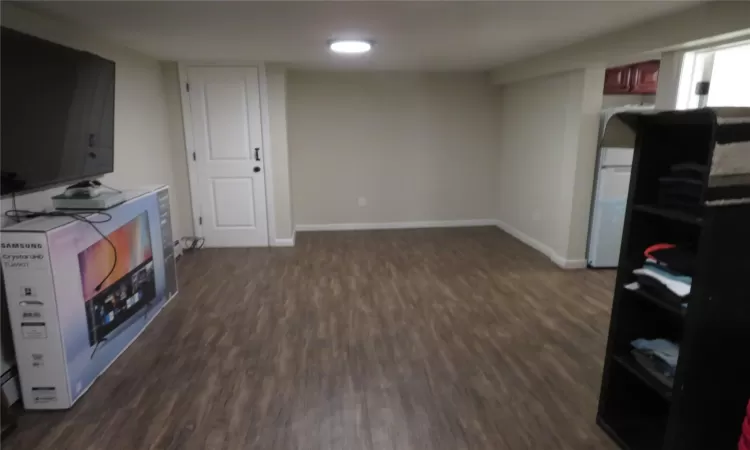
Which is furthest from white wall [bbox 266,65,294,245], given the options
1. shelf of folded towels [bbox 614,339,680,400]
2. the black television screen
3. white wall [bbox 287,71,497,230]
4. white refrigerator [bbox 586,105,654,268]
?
shelf of folded towels [bbox 614,339,680,400]

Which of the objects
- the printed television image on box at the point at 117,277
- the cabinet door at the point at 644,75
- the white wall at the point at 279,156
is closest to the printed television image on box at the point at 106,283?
the printed television image on box at the point at 117,277

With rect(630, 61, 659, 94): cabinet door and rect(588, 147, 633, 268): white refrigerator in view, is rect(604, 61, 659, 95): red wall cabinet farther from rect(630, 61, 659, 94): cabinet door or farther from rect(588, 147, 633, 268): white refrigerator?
rect(588, 147, 633, 268): white refrigerator

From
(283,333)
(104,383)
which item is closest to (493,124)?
(283,333)

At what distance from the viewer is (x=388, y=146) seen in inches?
235

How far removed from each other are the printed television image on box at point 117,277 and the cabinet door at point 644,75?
4739 mm

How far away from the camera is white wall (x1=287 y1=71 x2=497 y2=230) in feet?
18.9

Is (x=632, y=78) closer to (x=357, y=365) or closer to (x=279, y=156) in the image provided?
(x=279, y=156)

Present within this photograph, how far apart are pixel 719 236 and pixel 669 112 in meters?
0.51

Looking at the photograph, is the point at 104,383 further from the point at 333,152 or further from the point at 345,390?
the point at 333,152

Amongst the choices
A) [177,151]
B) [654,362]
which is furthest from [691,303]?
[177,151]

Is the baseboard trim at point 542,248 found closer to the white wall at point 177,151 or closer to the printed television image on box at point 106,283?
the printed television image on box at point 106,283

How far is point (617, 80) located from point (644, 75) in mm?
289

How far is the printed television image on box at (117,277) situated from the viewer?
2.54 m

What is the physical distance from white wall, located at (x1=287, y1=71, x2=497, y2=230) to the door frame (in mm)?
713
